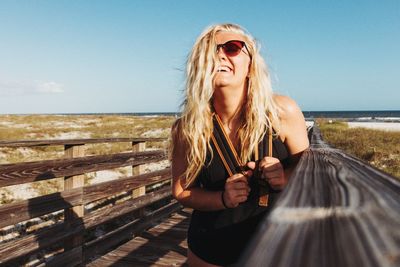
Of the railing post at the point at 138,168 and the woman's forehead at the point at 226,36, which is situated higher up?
the woman's forehead at the point at 226,36

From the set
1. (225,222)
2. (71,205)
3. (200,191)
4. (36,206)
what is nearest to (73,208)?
(71,205)

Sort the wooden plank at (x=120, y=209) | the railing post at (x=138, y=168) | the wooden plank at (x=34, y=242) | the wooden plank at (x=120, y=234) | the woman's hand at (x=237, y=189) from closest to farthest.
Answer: the woman's hand at (x=237, y=189), the wooden plank at (x=34, y=242), the wooden plank at (x=120, y=209), the wooden plank at (x=120, y=234), the railing post at (x=138, y=168)

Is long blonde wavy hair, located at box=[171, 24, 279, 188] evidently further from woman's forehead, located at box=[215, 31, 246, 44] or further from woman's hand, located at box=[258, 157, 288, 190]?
woman's hand, located at box=[258, 157, 288, 190]

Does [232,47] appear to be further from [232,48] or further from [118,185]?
[118,185]

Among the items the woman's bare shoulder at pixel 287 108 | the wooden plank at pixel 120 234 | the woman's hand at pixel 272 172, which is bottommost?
the wooden plank at pixel 120 234

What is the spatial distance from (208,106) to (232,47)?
1.07 feet

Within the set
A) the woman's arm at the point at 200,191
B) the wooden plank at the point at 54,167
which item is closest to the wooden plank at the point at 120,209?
the wooden plank at the point at 54,167

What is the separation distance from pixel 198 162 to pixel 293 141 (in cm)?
46

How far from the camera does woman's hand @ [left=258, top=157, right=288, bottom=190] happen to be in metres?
1.35

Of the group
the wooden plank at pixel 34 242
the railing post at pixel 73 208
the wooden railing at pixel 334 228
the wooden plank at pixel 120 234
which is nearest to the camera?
the wooden railing at pixel 334 228

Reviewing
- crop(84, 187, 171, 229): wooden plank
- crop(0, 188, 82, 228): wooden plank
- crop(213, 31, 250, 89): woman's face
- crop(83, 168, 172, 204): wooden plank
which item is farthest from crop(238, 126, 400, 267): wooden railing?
crop(84, 187, 171, 229): wooden plank

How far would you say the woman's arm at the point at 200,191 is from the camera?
147 centimetres

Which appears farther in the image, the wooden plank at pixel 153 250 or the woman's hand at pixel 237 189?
the wooden plank at pixel 153 250

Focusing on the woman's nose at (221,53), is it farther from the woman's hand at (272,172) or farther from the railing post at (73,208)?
the railing post at (73,208)
